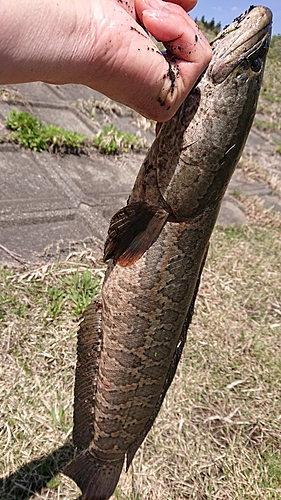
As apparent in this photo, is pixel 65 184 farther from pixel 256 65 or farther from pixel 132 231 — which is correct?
pixel 256 65

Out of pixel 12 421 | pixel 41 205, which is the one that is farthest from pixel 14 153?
pixel 12 421

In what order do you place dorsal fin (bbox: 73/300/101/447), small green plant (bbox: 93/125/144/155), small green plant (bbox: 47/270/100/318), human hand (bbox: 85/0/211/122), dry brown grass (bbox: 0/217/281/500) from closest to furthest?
1. human hand (bbox: 85/0/211/122)
2. dorsal fin (bbox: 73/300/101/447)
3. dry brown grass (bbox: 0/217/281/500)
4. small green plant (bbox: 47/270/100/318)
5. small green plant (bbox: 93/125/144/155)

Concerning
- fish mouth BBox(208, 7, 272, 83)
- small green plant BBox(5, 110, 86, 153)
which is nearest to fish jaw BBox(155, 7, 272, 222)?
fish mouth BBox(208, 7, 272, 83)

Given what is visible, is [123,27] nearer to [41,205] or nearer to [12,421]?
[12,421]

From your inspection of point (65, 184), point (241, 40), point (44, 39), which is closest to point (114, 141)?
point (65, 184)

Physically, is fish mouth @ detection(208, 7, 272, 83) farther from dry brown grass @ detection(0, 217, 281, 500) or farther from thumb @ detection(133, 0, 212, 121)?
dry brown grass @ detection(0, 217, 281, 500)
